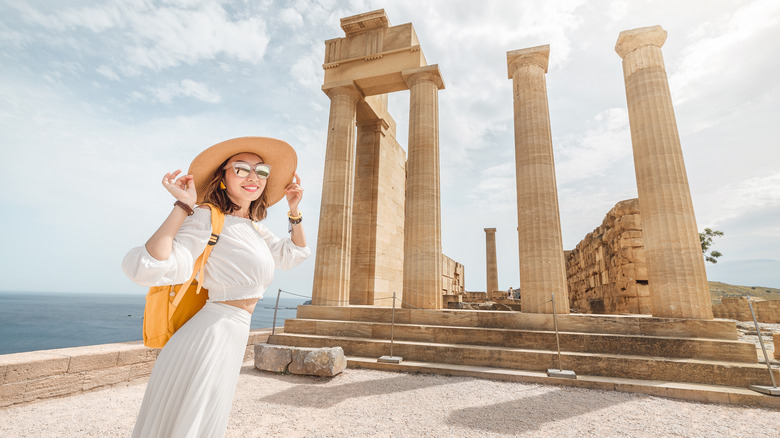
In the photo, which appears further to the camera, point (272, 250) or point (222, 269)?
point (272, 250)

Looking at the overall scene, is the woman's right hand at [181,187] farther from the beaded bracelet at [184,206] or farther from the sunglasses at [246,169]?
the sunglasses at [246,169]

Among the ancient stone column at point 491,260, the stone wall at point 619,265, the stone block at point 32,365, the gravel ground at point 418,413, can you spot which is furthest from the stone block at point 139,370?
the ancient stone column at point 491,260

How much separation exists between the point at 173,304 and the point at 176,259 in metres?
0.32

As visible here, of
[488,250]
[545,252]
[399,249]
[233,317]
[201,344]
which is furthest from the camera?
[488,250]

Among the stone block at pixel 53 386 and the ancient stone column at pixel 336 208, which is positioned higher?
the ancient stone column at pixel 336 208

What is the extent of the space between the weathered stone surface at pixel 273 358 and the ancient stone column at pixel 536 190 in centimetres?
643

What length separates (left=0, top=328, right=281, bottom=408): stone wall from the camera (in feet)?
15.3

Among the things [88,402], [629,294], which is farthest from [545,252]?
[88,402]

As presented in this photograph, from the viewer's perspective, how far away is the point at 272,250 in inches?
89.7

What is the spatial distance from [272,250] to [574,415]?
5288 millimetres

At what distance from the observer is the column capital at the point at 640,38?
9797mm

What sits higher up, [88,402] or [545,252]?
[545,252]

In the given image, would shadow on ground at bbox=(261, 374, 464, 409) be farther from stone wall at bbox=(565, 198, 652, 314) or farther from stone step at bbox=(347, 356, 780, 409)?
stone wall at bbox=(565, 198, 652, 314)

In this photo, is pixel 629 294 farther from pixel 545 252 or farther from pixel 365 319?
pixel 365 319
